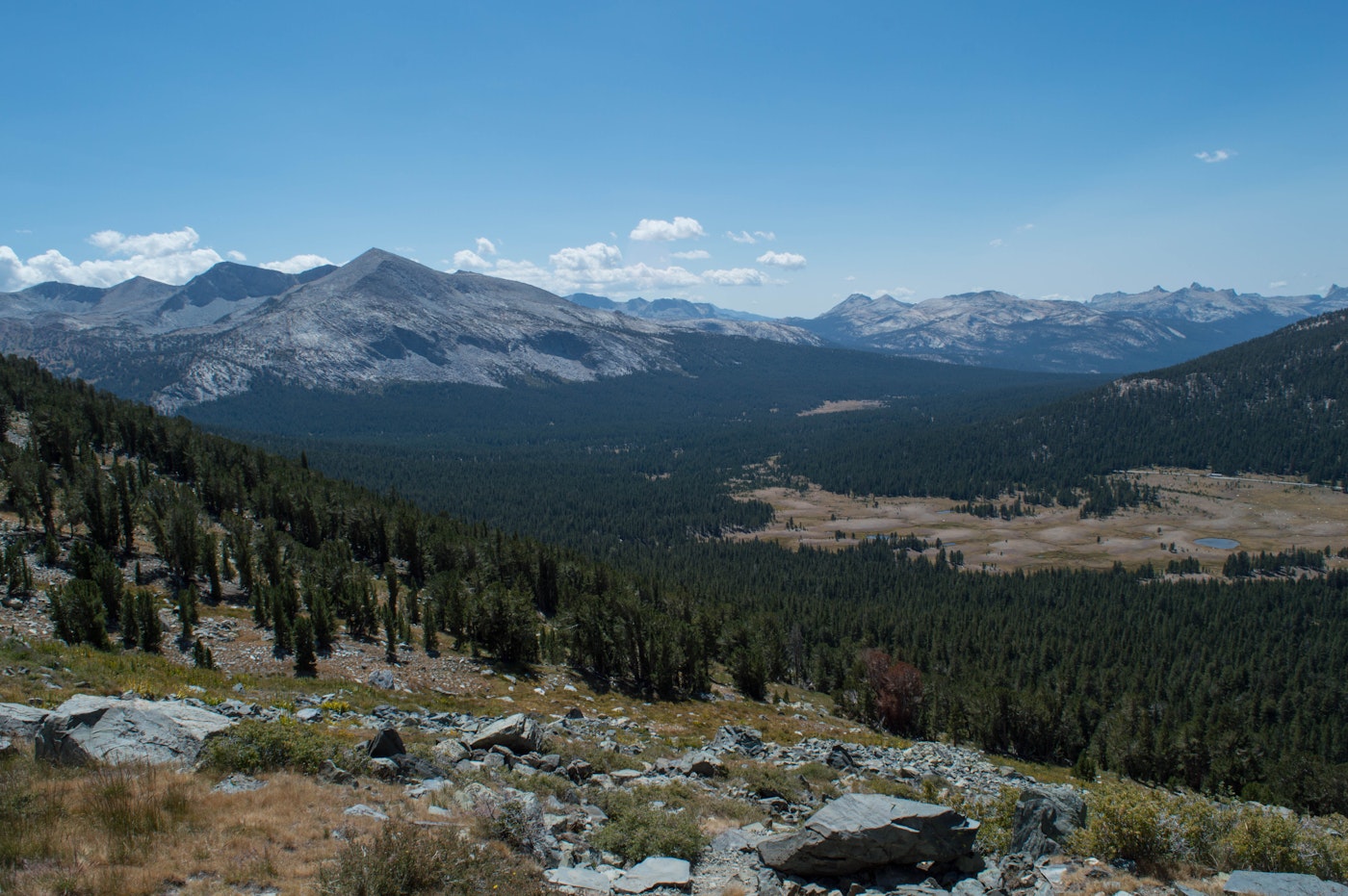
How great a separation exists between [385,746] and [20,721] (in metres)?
11.3

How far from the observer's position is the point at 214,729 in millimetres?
24078

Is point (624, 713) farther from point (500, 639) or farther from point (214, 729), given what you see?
point (214, 729)

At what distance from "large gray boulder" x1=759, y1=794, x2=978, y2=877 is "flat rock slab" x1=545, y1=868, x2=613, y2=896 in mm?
5920

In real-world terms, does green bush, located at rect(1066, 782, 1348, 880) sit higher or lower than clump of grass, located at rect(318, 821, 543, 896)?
lower

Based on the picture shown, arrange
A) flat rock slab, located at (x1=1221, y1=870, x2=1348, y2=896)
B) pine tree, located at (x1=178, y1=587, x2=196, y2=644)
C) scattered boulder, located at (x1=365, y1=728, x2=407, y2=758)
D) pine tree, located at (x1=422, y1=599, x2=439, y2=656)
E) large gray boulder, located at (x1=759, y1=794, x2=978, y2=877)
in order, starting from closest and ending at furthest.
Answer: flat rock slab, located at (x1=1221, y1=870, x2=1348, y2=896) < large gray boulder, located at (x1=759, y1=794, x2=978, y2=877) < scattered boulder, located at (x1=365, y1=728, x2=407, y2=758) < pine tree, located at (x1=178, y1=587, x2=196, y2=644) < pine tree, located at (x1=422, y1=599, x2=439, y2=656)

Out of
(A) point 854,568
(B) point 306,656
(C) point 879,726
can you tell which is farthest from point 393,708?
(A) point 854,568

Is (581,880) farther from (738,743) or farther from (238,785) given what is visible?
(738,743)

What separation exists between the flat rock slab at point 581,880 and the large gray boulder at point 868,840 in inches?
233

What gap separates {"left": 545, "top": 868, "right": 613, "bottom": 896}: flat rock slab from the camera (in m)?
18.6

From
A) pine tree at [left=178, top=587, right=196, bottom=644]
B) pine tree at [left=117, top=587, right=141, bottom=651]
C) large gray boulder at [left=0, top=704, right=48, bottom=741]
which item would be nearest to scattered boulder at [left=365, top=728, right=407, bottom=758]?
large gray boulder at [left=0, top=704, right=48, bottom=741]

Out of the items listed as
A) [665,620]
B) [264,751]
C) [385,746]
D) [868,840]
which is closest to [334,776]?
[264,751]

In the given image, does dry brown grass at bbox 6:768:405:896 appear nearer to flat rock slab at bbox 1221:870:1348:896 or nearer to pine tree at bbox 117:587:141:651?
flat rock slab at bbox 1221:870:1348:896

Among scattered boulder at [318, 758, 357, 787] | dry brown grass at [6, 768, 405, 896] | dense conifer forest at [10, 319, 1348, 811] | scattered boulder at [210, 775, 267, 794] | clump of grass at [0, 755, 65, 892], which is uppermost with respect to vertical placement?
clump of grass at [0, 755, 65, 892]

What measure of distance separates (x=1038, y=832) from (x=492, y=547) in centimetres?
8242
